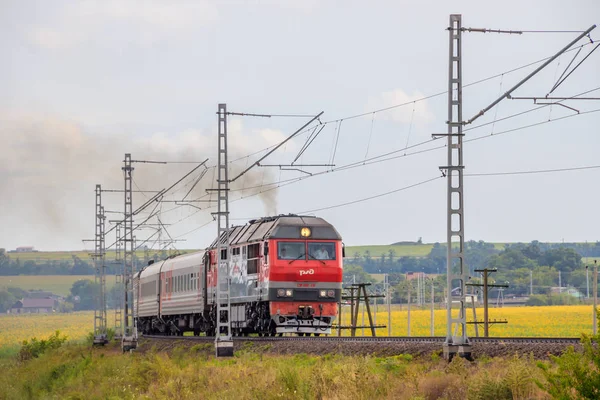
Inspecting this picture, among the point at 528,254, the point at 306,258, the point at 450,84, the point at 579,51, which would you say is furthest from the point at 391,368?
the point at 528,254

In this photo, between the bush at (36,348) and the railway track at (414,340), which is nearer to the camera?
the railway track at (414,340)

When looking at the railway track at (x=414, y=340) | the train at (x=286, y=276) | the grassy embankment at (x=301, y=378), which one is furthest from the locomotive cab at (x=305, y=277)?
the grassy embankment at (x=301, y=378)

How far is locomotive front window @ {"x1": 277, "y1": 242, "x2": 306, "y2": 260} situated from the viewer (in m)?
43.1

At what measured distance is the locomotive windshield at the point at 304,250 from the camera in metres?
43.1

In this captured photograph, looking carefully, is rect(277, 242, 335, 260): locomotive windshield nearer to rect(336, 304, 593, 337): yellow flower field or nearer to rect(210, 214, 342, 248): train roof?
rect(210, 214, 342, 248): train roof

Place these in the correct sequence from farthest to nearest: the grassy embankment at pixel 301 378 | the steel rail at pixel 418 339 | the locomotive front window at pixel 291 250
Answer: the locomotive front window at pixel 291 250 < the steel rail at pixel 418 339 < the grassy embankment at pixel 301 378

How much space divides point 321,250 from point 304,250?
77cm

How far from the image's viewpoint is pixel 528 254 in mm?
169500

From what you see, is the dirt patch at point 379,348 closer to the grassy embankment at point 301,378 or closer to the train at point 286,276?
the grassy embankment at point 301,378

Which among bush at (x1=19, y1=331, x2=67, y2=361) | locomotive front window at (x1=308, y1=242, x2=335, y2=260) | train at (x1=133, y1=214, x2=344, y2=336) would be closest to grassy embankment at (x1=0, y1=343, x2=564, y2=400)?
train at (x1=133, y1=214, x2=344, y2=336)

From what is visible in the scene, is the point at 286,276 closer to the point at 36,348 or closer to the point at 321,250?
the point at 321,250

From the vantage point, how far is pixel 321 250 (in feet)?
144

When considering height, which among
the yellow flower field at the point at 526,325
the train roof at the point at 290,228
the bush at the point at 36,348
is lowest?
the bush at the point at 36,348

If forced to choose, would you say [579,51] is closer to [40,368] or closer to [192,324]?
[192,324]
